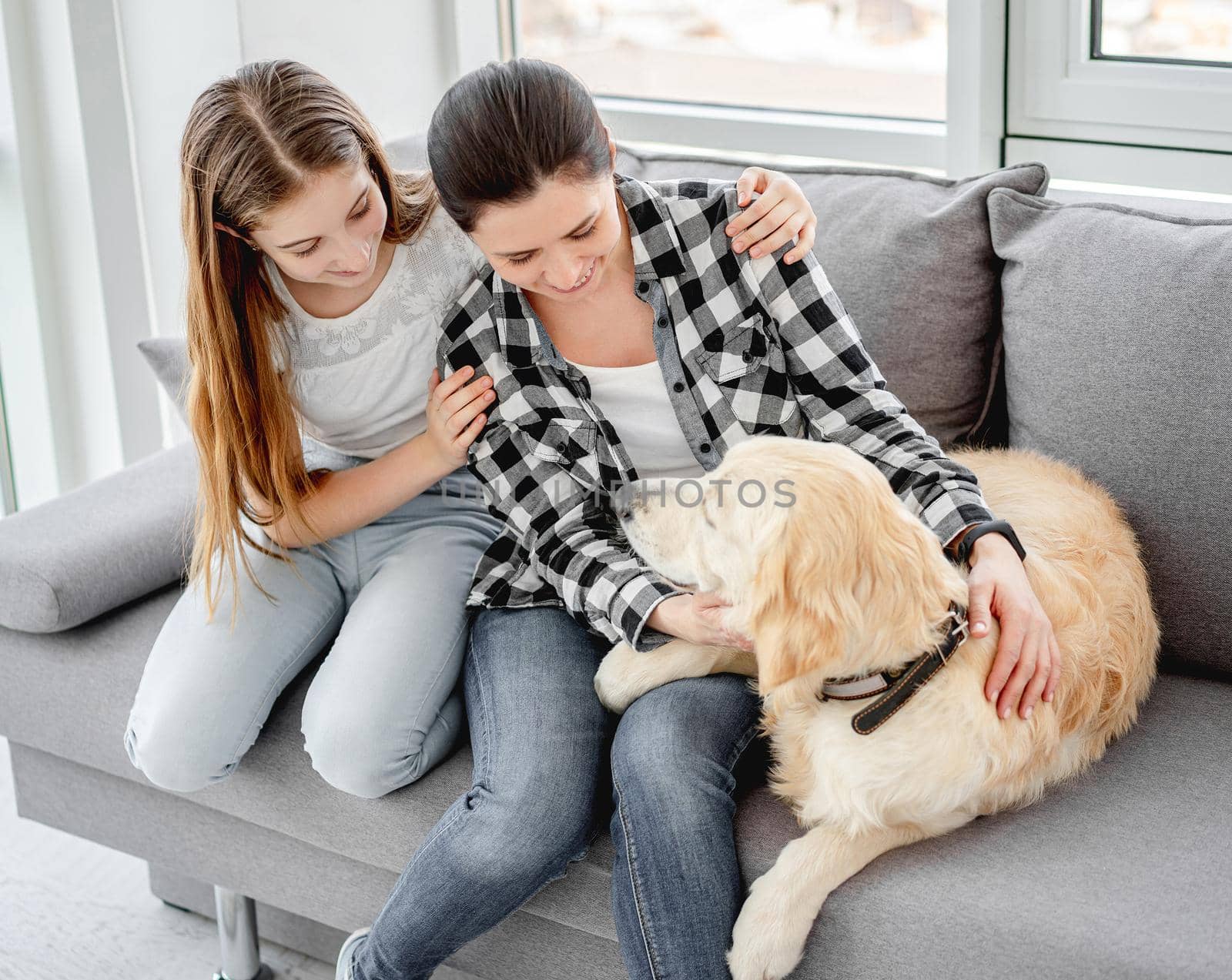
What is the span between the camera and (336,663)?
1647 millimetres

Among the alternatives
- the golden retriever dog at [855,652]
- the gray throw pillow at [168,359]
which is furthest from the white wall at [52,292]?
the golden retriever dog at [855,652]

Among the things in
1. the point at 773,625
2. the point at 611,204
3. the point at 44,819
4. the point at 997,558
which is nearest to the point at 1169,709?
the point at 997,558

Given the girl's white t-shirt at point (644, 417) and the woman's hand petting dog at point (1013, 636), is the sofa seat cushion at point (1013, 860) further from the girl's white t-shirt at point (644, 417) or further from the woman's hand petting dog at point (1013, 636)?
the girl's white t-shirt at point (644, 417)

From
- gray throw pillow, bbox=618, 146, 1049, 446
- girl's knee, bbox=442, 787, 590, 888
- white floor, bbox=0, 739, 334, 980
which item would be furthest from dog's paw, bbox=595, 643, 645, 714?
white floor, bbox=0, 739, 334, 980

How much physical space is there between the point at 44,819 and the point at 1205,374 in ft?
6.37

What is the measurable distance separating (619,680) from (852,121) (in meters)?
1.59

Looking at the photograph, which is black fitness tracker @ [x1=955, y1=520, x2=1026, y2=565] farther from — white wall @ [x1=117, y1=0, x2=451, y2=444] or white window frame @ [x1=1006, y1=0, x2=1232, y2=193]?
white wall @ [x1=117, y1=0, x2=451, y2=444]

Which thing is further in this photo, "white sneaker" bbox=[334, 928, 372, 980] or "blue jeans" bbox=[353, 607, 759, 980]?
"white sneaker" bbox=[334, 928, 372, 980]

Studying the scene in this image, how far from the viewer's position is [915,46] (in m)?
2.53

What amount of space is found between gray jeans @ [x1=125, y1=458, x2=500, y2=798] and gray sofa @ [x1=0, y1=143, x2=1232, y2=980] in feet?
0.22

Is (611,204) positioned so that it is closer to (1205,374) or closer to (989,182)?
(989,182)

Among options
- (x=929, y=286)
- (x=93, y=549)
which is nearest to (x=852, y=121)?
(x=929, y=286)

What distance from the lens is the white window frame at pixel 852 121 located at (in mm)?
2295

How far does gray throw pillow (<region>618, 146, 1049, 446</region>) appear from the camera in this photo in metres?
1.86
